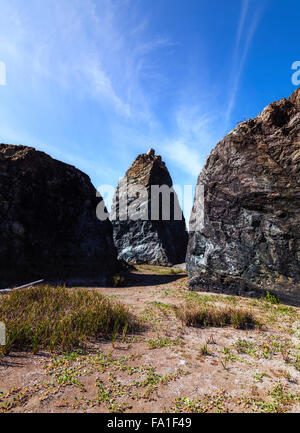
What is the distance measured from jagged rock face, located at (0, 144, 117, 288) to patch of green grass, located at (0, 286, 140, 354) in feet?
21.9

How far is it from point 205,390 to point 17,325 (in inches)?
159

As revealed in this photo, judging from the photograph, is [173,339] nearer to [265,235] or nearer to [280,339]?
[280,339]

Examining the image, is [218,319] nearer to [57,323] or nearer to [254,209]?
[57,323]

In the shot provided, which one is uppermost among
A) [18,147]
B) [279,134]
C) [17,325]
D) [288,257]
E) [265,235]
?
[18,147]

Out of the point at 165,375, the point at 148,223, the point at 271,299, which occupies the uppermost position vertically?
the point at 148,223

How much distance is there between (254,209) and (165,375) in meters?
8.80

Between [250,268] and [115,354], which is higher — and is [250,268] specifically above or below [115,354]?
above

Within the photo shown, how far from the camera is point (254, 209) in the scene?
10477 millimetres

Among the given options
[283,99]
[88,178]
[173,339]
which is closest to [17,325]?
[173,339]

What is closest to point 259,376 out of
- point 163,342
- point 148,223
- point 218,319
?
point 163,342

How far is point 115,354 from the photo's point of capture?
451 centimetres

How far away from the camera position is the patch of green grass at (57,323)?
4.59m

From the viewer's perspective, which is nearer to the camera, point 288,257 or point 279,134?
point 288,257

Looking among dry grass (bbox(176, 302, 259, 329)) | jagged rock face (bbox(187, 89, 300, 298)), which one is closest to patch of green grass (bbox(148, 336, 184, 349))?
dry grass (bbox(176, 302, 259, 329))
